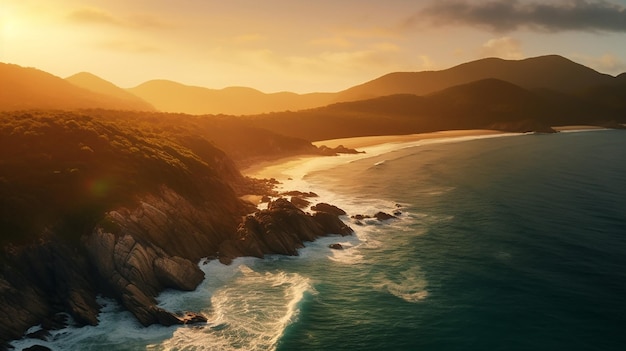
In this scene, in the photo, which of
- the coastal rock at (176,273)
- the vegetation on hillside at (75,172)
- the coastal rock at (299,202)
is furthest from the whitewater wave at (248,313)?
the coastal rock at (299,202)

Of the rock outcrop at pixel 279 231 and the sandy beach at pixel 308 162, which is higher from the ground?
the sandy beach at pixel 308 162

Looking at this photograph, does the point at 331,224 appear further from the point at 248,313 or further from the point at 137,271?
the point at 137,271

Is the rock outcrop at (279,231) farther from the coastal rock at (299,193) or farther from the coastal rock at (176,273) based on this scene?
the coastal rock at (299,193)

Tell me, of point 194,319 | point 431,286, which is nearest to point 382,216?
point 431,286

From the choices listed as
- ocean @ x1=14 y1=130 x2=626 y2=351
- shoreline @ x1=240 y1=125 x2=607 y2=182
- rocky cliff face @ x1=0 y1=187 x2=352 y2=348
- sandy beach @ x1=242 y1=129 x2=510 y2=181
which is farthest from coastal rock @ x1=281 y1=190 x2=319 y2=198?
rocky cliff face @ x1=0 y1=187 x2=352 y2=348

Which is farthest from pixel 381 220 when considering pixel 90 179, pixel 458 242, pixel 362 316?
pixel 90 179

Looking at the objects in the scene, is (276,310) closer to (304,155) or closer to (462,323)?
(462,323)
